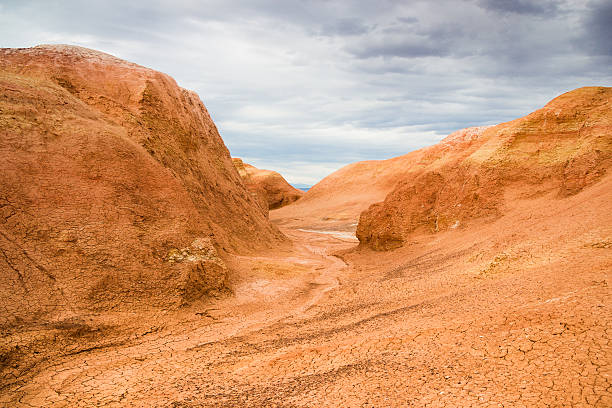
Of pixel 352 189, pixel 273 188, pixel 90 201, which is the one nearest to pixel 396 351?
pixel 90 201

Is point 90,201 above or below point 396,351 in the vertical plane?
above

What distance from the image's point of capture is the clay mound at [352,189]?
28.3m

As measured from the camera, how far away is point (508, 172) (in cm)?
1016

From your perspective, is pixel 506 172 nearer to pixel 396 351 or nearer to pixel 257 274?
pixel 257 274

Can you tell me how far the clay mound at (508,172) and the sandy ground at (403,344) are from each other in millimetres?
2147

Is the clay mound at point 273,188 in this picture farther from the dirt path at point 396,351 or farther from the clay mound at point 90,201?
the dirt path at point 396,351

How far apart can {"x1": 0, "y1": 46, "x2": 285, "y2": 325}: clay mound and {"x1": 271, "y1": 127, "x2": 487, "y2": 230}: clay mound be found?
17428 mm

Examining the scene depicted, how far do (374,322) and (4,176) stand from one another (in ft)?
18.8

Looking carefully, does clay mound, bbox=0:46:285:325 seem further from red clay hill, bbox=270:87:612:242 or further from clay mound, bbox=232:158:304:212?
clay mound, bbox=232:158:304:212

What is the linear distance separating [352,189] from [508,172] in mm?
29194

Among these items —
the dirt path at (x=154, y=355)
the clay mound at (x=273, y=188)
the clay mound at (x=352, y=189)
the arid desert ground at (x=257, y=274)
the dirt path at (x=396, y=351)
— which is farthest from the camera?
the clay mound at (x=273, y=188)

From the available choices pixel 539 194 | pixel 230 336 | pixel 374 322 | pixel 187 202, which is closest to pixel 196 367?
pixel 230 336

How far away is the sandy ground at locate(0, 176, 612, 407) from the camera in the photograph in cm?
274

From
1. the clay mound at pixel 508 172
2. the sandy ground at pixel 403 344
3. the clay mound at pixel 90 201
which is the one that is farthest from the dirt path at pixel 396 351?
the clay mound at pixel 508 172
